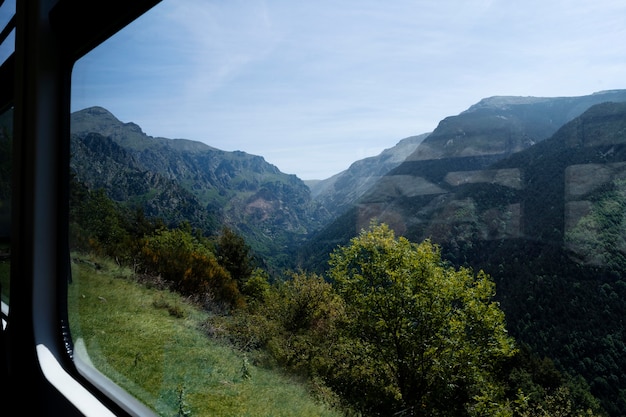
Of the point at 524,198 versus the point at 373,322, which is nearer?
the point at 524,198

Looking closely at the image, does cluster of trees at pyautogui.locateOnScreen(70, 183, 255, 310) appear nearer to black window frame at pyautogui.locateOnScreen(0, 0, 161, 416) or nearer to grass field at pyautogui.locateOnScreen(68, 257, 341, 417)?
grass field at pyautogui.locateOnScreen(68, 257, 341, 417)

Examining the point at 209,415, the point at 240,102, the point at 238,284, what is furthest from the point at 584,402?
the point at 238,284

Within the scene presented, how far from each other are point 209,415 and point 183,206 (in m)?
2.35

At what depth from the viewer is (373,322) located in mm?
2691

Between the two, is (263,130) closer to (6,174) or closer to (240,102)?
(240,102)

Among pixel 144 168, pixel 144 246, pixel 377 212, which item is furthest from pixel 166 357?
pixel 377 212

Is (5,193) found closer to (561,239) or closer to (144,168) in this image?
(144,168)

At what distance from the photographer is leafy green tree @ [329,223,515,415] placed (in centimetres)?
194

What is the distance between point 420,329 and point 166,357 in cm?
170

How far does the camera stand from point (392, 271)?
281 cm

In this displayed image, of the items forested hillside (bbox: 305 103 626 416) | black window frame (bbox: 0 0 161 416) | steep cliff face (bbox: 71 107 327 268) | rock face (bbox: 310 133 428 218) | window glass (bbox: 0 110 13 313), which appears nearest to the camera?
forested hillside (bbox: 305 103 626 416)

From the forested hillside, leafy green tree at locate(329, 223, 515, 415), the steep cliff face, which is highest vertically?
the steep cliff face

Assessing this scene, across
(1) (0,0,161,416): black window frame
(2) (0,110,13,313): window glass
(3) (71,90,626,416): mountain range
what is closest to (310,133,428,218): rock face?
(3) (71,90,626,416): mountain range

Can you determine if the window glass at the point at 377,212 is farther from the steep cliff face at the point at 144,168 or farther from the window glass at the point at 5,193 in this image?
the window glass at the point at 5,193
